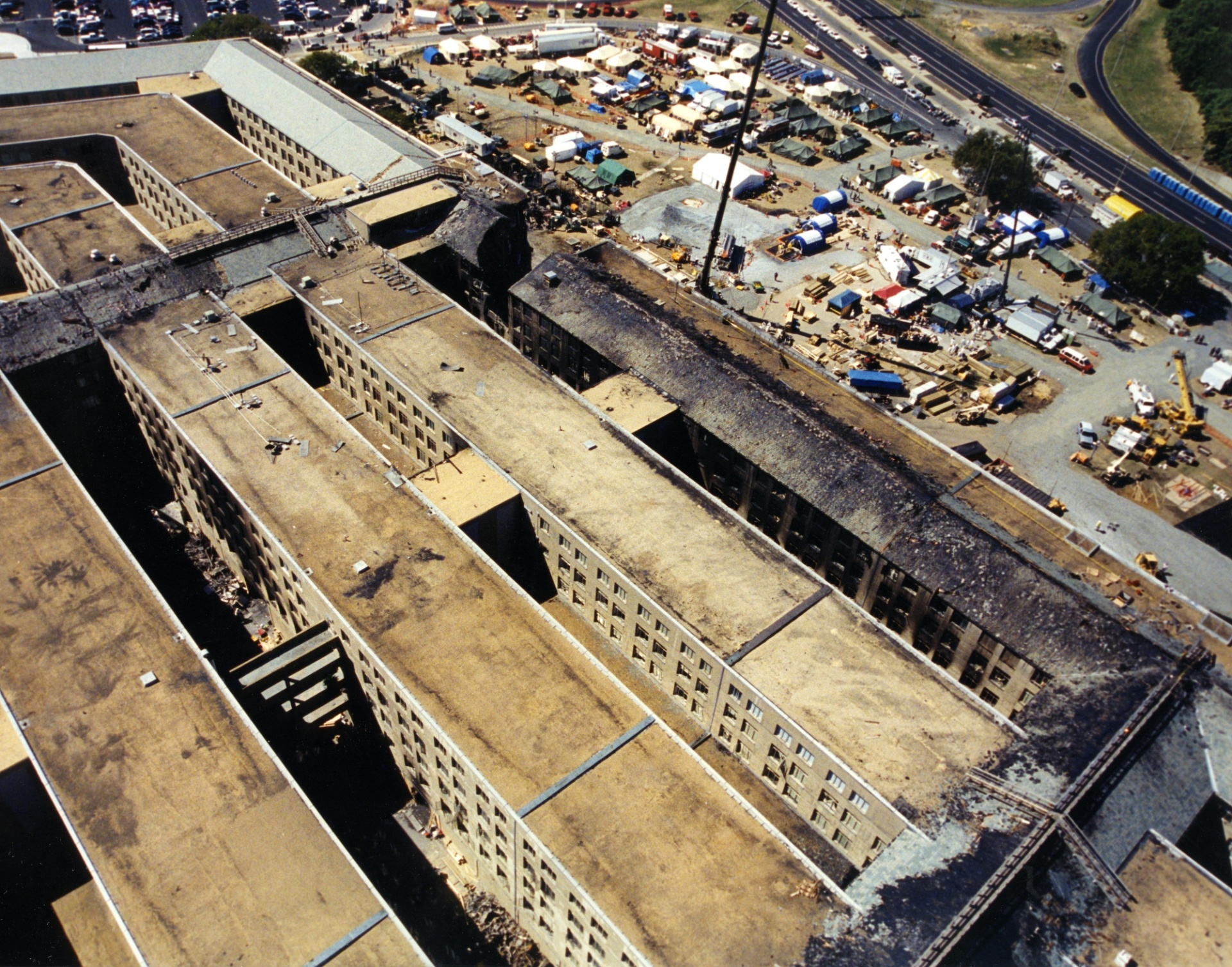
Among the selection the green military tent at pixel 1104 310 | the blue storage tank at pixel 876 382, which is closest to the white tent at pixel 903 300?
the blue storage tank at pixel 876 382

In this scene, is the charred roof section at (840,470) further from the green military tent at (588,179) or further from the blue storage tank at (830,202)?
the blue storage tank at (830,202)

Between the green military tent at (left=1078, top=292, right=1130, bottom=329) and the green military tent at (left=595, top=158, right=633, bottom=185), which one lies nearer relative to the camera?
the green military tent at (left=1078, top=292, right=1130, bottom=329)

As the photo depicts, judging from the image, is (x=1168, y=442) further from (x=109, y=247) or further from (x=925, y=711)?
(x=109, y=247)

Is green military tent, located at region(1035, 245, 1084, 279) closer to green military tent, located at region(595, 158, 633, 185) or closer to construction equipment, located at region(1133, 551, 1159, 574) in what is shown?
construction equipment, located at region(1133, 551, 1159, 574)

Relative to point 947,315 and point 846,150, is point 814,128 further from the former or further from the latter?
point 947,315

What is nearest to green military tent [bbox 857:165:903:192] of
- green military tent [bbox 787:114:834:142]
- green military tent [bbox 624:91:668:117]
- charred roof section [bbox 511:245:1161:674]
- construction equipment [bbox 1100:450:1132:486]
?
green military tent [bbox 787:114:834:142]

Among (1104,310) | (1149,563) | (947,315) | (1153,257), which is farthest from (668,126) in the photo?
(1149,563)

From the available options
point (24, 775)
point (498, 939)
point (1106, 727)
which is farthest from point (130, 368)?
point (1106, 727)
